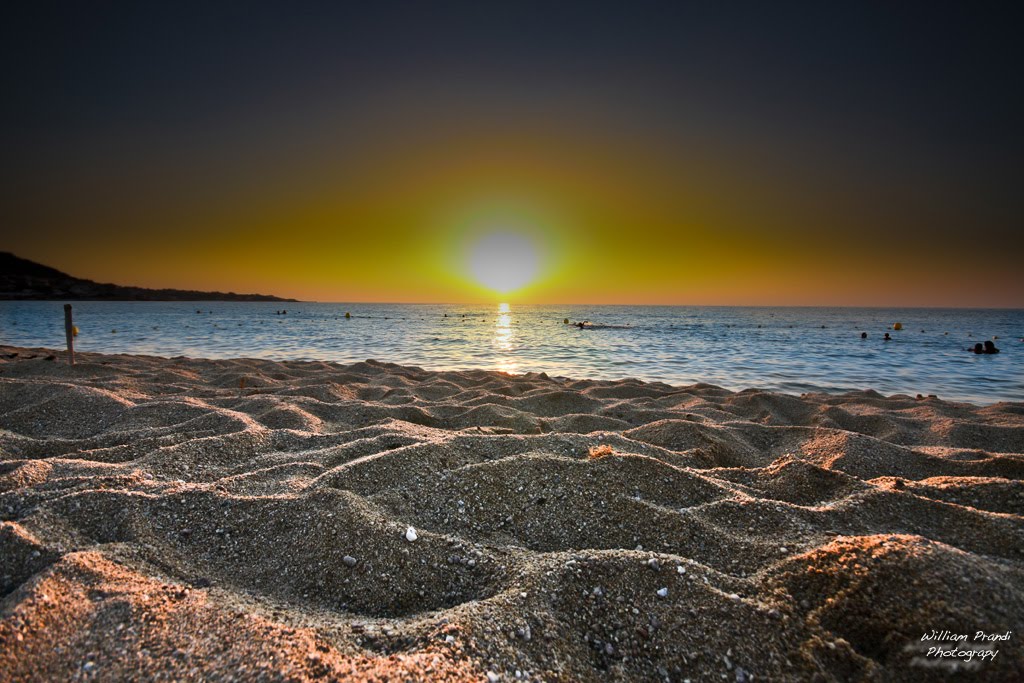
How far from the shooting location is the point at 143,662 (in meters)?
1.70

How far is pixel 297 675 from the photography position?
1.67m

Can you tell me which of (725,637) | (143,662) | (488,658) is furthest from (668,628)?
(143,662)

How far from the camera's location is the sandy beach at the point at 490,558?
6.06 feet

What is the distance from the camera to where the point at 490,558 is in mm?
2604

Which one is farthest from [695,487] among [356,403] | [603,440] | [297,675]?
[356,403]

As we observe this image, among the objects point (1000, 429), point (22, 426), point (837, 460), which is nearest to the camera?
point (837, 460)

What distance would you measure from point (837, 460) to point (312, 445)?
16.7 feet

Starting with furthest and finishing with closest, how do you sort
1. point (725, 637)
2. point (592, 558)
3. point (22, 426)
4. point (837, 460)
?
point (22, 426)
point (837, 460)
point (592, 558)
point (725, 637)

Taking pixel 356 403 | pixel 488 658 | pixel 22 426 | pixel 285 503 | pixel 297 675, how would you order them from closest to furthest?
pixel 297 675
pixel 488 658
pixel 285 503
pixel 22 426
pixel 356 403

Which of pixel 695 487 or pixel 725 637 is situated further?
pixel 695 487

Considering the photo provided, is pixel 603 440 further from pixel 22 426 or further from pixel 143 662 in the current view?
pixel 22 426

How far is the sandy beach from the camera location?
1.85m

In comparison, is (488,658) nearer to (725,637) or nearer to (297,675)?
(297,675)

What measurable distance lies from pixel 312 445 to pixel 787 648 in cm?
410
